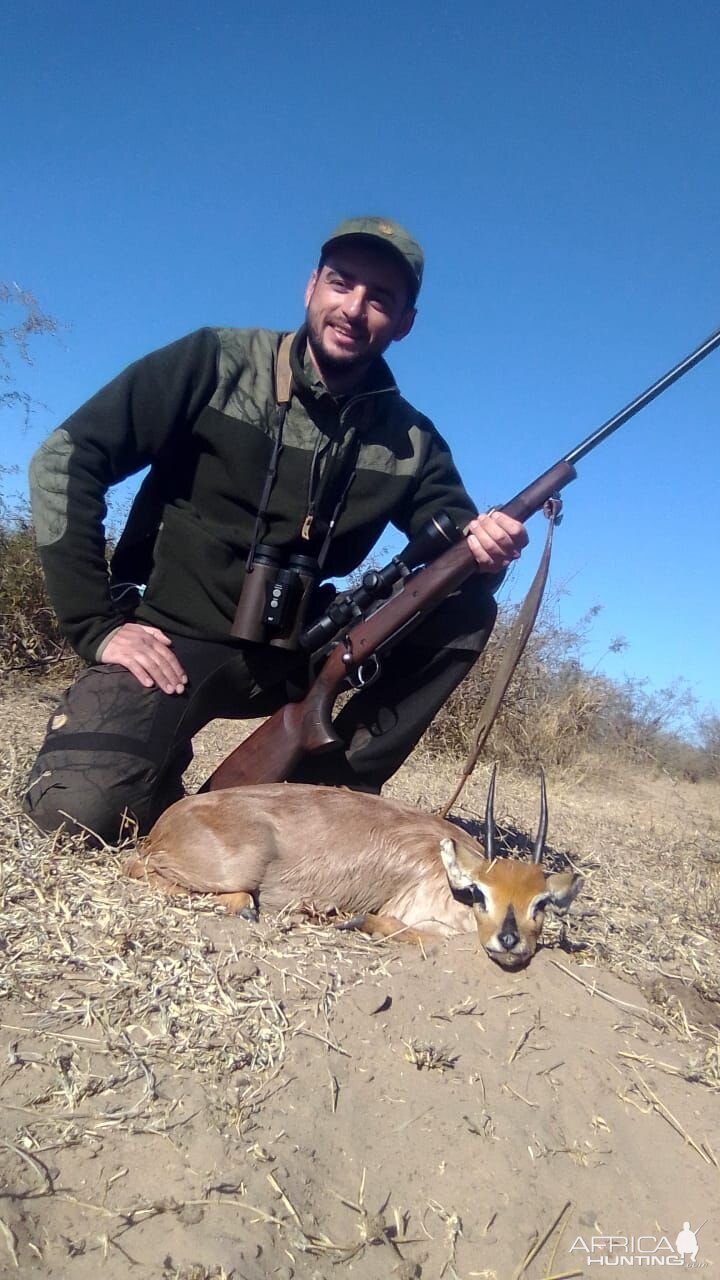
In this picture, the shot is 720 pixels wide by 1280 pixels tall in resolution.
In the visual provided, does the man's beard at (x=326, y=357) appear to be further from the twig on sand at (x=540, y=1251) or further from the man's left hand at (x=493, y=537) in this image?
the twig on sand at (x=540, y=1251)

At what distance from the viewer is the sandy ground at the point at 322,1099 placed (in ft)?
6.52

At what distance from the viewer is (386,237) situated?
4465 millimetres

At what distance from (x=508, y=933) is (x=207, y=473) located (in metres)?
2.86

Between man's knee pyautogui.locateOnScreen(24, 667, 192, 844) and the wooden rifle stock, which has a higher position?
the wooden rifle stock

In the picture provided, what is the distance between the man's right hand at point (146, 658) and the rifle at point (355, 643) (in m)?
0.55

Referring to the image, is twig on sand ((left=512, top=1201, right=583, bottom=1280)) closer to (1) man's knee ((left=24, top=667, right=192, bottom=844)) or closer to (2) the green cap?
(1) man's knee ((left=24, top=667, right=192, bottom=844))

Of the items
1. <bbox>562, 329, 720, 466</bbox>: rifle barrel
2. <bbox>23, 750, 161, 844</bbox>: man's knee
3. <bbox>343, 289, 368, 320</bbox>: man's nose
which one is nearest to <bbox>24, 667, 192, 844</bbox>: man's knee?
<bbox>23, 750, 161, 844</bbox>: man's knee

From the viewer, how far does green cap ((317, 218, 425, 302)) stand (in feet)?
14.7

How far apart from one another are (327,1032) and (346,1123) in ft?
1.15

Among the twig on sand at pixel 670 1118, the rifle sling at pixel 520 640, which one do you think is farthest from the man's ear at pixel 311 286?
the twig on sand at pixel 670 1118

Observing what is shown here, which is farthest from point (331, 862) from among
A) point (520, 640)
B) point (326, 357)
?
point (326, 357)

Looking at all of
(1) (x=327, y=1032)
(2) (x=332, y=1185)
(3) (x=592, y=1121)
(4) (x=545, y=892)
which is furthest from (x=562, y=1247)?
(4) (x=545, y=892)

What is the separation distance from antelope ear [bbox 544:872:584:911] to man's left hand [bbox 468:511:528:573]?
1826mm

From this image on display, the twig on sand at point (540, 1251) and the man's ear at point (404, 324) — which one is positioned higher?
the man's ear at point (404, 324)
